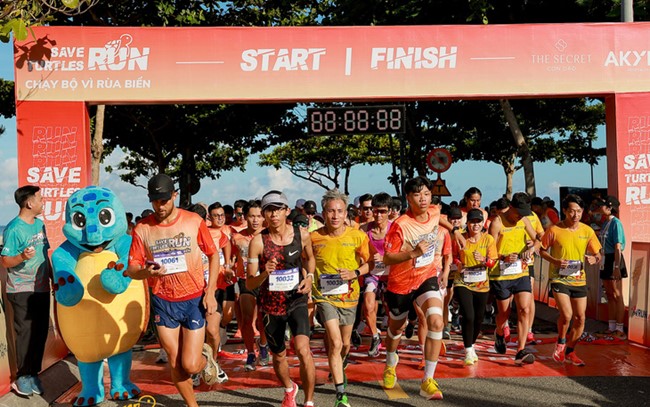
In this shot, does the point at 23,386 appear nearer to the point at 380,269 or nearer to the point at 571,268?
the point at 380,269

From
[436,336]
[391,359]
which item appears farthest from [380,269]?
[436,336]

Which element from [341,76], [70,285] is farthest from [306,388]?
[341,76]

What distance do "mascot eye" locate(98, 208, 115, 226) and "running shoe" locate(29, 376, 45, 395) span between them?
1.77 m

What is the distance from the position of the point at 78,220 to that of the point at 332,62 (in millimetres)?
5876

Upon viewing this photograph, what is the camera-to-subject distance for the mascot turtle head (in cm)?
660

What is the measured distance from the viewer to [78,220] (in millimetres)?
6648

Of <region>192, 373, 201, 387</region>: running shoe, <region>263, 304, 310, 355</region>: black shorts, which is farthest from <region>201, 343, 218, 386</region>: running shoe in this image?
<region>263, 304, 310, 355</region>: black shorts

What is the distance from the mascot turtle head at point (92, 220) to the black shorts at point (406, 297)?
2.80 metres

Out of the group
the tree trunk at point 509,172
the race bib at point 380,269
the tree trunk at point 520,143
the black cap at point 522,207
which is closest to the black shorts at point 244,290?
the race bib at point 380,269

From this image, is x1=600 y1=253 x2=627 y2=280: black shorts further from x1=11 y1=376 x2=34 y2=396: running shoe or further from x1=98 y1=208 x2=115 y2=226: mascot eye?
x1=11 y1=376 x2=34 y2=396: running shoe

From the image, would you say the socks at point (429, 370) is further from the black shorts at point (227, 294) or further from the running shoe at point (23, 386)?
the running shoe at point (23, 386)

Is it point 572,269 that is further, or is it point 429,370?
point 572,269

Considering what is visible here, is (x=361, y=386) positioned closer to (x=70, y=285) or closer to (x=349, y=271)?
(x=349, y=271)

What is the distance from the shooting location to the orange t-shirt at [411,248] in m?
7.23
